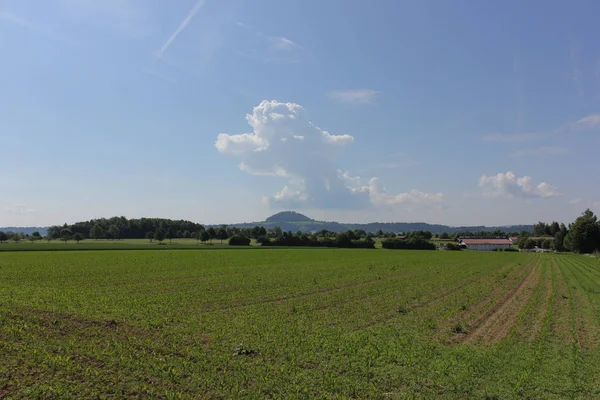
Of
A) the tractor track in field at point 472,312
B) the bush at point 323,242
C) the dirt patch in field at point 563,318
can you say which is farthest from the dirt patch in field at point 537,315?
the bush at point 323,242

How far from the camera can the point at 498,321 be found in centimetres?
1944

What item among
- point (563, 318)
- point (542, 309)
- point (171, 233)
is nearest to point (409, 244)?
point (171, 233)

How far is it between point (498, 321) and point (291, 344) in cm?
1176

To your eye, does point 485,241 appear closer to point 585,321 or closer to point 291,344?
point 585,321

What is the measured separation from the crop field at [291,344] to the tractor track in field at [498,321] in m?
0.08

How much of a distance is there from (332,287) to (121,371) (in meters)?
20.9

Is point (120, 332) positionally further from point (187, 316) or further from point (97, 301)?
point (97, 301)

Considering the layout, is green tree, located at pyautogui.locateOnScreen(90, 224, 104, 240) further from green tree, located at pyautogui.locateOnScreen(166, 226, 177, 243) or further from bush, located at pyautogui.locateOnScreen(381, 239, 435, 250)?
bush, located at pyautogui.locateOnScreen(381, 239, 435, 250)

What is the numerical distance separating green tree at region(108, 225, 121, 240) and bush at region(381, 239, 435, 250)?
135040 millimetres

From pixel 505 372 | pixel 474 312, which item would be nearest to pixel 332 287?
pixel 474 312

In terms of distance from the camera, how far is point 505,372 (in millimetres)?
11898

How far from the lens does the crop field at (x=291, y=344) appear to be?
33.9 ft

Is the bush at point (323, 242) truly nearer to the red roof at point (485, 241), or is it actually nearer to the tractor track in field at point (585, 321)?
the red roof at point (485, 241)

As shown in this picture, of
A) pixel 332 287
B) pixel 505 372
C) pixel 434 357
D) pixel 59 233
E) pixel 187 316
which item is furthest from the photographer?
pixel 59 233
